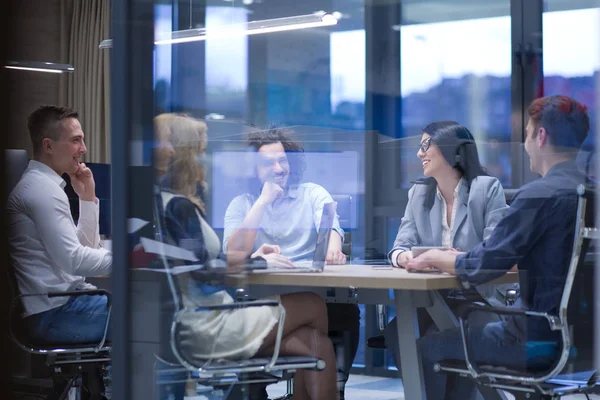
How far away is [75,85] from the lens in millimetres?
6902

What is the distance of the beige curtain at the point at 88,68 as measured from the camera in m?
6.60

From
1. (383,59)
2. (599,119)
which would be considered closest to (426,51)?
(383,59)

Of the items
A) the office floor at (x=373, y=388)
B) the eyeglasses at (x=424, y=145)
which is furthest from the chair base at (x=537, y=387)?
the eyeglasses at (x=424, y=145)

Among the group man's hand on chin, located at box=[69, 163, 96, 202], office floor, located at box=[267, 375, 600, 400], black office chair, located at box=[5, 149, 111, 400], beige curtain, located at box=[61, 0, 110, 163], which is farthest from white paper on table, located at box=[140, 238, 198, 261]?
beige curtain, located at box=[61, 0, 110, 163]

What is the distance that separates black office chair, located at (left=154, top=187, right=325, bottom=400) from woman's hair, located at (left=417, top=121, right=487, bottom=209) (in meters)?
1.00

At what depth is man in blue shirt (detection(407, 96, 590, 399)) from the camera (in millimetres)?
2637

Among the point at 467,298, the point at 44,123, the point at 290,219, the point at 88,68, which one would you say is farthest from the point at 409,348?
the point at 88,68

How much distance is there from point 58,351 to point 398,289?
4.95ft

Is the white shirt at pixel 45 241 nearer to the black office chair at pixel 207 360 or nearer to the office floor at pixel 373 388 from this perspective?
the black office chair at pixel 207 360

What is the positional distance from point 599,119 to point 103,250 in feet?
5.22

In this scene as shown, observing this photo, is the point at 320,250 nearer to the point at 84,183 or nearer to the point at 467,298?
the point at 467,298

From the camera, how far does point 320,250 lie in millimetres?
3000

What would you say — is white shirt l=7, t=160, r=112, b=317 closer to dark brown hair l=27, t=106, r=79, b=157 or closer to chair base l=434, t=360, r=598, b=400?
dark brown hair l=27, t=106, r=79, b=157

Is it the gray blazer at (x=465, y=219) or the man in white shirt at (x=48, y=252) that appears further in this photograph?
the man in white shirt at (x=48, y=252)
